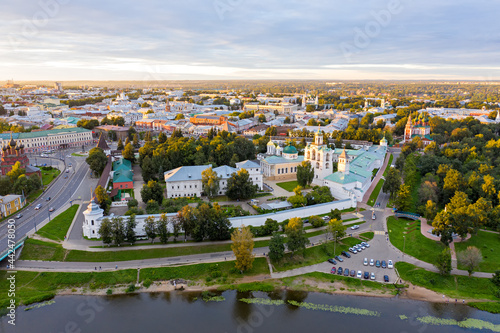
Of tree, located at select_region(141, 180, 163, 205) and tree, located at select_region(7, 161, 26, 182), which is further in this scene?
tree, located at select_region(7, 161, 26, 182)

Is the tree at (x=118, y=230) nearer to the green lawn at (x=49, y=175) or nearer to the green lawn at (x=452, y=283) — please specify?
the green lawn at (x=49, y=175)

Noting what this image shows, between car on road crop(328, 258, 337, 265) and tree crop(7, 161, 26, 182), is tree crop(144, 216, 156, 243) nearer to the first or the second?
car on road crop(328, 258, 337, 265)

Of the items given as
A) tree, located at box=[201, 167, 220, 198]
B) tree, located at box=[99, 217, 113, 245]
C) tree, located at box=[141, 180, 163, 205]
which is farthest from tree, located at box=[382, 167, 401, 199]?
tree, located at box=[99, 217, 113, 245]

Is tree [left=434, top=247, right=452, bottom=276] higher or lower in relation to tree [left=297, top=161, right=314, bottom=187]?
lower

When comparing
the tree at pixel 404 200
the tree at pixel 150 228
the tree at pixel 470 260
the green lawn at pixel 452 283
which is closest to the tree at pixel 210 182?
the tree at pixel 150 228

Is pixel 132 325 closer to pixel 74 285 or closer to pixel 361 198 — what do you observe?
pixel 74 285

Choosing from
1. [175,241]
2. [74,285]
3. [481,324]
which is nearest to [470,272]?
[481,324]
